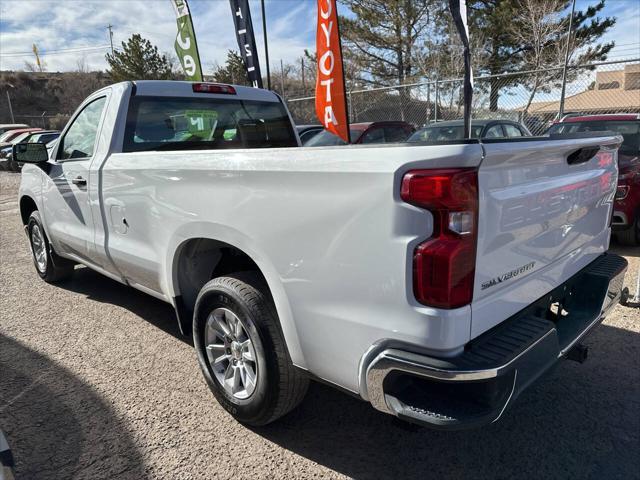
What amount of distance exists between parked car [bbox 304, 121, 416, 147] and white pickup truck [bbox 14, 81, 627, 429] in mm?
8793

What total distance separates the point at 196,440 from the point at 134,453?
12.7 inches

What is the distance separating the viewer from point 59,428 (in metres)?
2.71

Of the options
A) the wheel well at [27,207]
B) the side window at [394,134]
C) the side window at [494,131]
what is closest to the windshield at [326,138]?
the side window at [394,134]

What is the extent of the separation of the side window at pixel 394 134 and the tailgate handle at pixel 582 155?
1052cm

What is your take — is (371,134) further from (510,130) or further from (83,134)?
(83,134)

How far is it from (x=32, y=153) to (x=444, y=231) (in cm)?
414

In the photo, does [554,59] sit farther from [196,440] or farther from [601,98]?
[196,440]

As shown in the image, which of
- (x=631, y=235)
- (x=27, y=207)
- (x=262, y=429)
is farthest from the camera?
(x=631, y=235)

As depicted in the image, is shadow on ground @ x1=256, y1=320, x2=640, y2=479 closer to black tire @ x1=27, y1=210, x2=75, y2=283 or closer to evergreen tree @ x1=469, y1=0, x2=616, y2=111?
black tire @ x1=27, y1=210, x2=75, y2=283

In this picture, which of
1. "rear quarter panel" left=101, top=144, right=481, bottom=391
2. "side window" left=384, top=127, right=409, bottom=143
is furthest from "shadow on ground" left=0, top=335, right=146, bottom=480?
"side window" left=384, top=127, right=409, bottom=143

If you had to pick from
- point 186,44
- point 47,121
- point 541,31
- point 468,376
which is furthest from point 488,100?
point 47,121

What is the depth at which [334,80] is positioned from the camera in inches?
242

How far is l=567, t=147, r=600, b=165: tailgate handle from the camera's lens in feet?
7.33

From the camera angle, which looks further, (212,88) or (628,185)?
(628,185)
